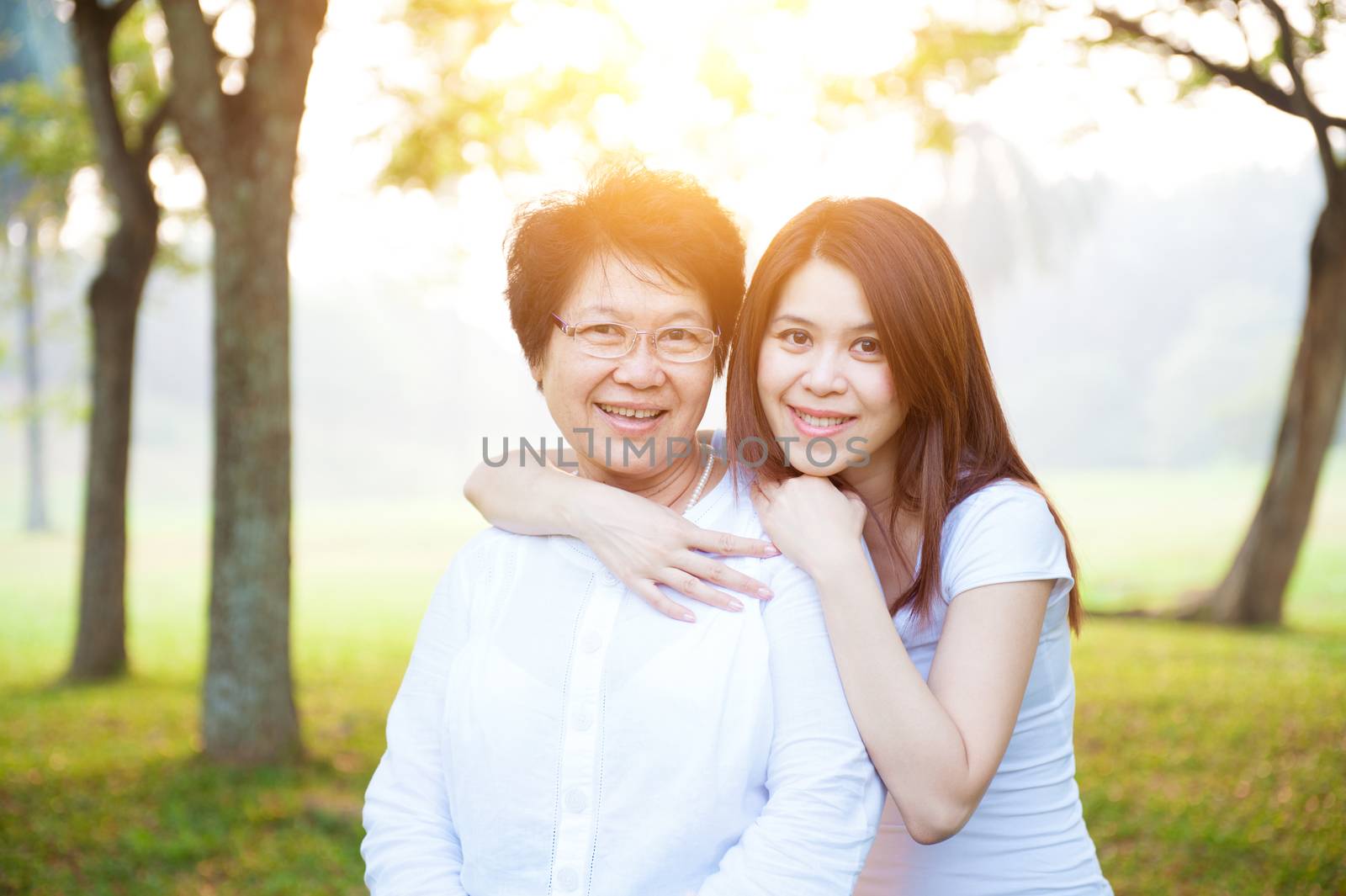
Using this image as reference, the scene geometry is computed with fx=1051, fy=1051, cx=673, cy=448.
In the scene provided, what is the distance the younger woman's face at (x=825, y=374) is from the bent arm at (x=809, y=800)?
1.30ft

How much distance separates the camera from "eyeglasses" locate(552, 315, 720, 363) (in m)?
1.85

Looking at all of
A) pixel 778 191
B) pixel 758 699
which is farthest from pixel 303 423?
pixel 758 699

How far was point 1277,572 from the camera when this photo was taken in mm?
9234

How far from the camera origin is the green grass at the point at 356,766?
169 inches

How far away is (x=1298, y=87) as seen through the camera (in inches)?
262

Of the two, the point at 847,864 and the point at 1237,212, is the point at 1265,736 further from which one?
the point at 1237,212

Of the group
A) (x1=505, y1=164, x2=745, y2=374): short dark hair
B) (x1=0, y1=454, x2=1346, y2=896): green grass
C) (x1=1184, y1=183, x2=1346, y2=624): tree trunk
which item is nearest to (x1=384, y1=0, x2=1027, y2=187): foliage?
(x1=1184, y1=183, x2=1346, y2=624): tree trunk

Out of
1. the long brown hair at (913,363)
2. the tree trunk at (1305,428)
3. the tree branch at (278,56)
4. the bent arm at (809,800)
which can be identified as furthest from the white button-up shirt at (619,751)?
the tree trunk at (1305,428)

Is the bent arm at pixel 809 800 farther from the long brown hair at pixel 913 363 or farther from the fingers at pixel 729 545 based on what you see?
the long brown hair at pixel 913 363

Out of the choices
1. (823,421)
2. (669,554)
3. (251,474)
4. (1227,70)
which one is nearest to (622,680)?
(669,554)

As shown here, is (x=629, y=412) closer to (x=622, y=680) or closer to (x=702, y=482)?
(x=702, y=482)

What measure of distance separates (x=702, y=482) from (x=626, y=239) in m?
0.49

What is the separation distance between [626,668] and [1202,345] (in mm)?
43361

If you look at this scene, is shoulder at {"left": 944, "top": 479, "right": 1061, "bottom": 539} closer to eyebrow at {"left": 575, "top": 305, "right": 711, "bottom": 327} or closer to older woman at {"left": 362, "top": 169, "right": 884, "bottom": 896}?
older woman at {"left": 362, "top": 169, "right": 884, "bottom": 896}
